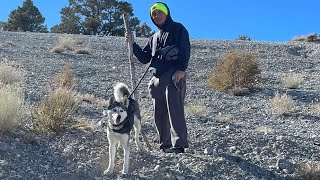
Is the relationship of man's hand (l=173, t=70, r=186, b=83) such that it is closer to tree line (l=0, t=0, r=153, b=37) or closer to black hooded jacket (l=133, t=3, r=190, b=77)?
black hooded jacket (l=133, t=3, r=190, b=77)

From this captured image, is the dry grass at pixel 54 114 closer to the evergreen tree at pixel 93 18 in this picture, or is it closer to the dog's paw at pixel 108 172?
the dog's paw at pixel 108 172

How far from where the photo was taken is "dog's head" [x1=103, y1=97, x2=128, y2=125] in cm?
716

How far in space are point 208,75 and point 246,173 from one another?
9.09 meters

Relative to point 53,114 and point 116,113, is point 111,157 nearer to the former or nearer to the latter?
point 116,113

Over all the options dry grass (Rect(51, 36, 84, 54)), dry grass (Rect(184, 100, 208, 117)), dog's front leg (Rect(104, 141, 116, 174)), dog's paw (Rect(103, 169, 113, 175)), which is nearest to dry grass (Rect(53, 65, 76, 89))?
dry grass (Rect(184, 100, 208, 117))

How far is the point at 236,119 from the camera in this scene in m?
11.7

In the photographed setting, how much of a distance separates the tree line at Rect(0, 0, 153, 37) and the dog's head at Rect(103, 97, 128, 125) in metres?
27.7

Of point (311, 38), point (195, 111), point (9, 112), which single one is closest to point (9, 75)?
point (195, 111)

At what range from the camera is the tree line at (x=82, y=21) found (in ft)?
115

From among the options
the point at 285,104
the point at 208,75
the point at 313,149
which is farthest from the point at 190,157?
the point at 208,75

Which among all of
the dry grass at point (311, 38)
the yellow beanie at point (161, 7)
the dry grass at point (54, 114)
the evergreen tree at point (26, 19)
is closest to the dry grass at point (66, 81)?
the dry grass at point (54, 114)

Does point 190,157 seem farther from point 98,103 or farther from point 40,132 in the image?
point 98,103

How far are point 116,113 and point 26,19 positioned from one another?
31.6m

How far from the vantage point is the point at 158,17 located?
25.8 feet
